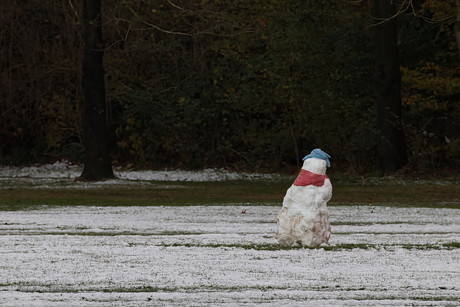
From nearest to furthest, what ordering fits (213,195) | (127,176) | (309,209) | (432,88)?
(309,209) → (213,195) → (432,88) → (127,176)

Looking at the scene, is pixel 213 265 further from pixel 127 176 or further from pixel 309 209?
pixel 127 176

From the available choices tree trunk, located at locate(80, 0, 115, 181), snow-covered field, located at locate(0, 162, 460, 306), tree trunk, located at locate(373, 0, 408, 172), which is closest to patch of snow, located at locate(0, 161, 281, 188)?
tree trunk, located at locate(80, 0, 115, 181)

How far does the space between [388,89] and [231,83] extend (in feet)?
19.7

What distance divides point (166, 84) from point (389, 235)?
19.4 m

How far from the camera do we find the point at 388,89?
24.5m

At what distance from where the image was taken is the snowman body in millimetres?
9148

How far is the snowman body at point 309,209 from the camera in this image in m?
9.15

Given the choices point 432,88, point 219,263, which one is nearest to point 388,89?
point 432,88

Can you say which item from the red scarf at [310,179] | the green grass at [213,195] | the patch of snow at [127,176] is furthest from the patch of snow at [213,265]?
the patch of snow at [127,176]

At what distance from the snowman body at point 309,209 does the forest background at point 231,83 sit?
46.5 feet

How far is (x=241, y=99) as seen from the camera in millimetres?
27375

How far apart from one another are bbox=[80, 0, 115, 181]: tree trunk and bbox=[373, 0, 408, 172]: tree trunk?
860 centimetres

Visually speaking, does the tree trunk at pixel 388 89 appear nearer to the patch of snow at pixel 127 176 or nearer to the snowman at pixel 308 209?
the patch of snow at pixel 127 176

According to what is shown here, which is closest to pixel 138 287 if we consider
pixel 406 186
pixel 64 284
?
pixel 64 284
